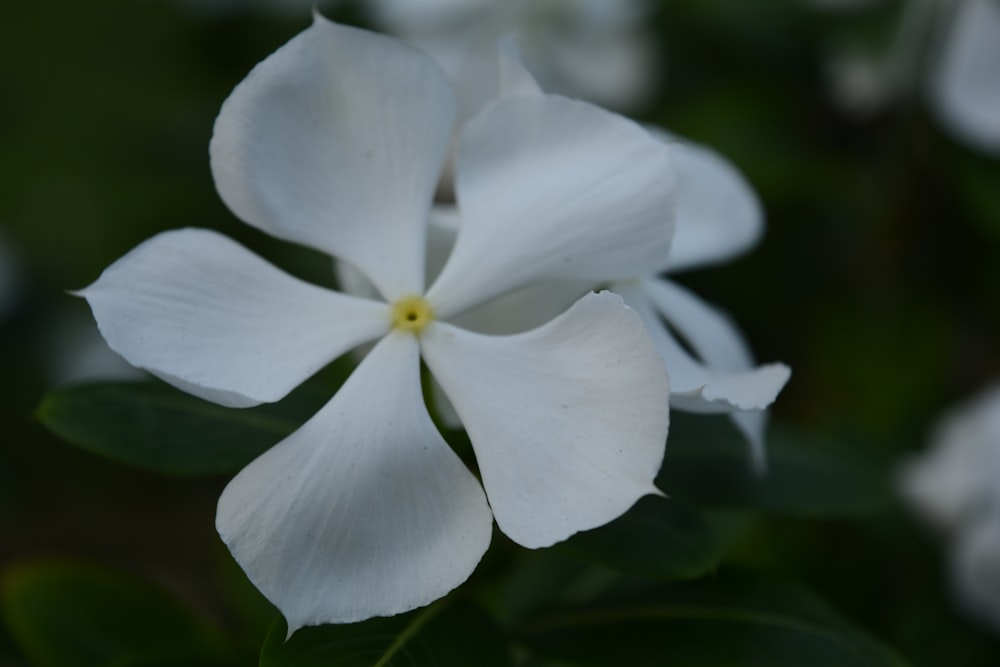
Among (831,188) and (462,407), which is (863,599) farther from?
(462,407)

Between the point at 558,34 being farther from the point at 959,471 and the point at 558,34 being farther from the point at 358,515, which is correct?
the point at 358,515

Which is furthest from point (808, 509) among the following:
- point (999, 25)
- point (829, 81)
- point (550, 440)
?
point (829, 81)

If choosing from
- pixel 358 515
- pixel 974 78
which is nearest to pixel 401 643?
pixel 358 515

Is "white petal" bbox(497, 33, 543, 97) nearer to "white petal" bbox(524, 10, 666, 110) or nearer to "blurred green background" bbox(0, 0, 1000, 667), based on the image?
"blurred green background" bbox(0, 0, 1000, 667)

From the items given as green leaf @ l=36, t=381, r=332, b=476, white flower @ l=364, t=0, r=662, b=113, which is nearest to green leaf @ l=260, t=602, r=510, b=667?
green leaf @ l=36, t=381, r=332, b=476

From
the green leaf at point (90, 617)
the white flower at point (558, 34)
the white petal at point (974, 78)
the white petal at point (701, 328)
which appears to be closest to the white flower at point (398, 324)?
the white petal at point (701, 328)
